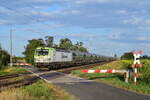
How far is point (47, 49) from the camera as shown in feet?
123

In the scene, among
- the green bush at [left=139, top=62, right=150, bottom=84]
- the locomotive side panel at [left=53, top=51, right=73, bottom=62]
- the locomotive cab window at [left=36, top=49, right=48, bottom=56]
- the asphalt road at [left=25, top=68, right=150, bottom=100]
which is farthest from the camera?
the locomotive side panel at [left=53, top=51, right=73, bottom=62]

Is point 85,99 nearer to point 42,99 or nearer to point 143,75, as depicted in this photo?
point 42,99

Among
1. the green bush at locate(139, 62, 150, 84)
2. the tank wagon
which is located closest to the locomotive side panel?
the tank wagon

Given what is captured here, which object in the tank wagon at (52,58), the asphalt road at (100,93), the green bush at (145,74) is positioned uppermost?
the tank wagon at (52,58)

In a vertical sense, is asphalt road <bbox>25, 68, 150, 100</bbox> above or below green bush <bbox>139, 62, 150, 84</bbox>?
below

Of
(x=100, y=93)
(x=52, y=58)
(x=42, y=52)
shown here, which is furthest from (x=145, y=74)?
(x=42, y=52)

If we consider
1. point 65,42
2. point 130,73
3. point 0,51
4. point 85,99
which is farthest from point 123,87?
point 65,42

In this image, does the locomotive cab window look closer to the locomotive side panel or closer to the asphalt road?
the locomotive side panel

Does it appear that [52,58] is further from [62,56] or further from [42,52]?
[62,56]

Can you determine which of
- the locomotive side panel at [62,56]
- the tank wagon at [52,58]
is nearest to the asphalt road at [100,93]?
the tank wagon at [52,58]

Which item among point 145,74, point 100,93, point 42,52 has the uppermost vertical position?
point 42,52

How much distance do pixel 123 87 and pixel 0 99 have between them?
8805mm

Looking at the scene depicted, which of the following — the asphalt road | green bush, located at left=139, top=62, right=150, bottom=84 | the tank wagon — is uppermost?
the tank wagon

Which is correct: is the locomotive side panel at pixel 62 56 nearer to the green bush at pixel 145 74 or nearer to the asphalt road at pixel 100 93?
the green bush at pixel 145 74
